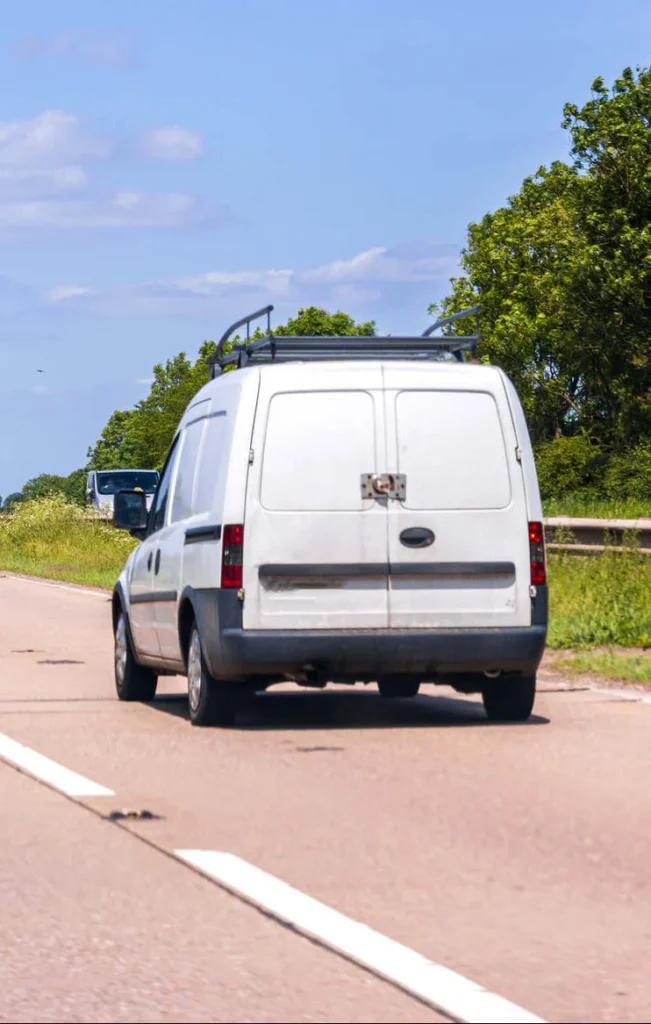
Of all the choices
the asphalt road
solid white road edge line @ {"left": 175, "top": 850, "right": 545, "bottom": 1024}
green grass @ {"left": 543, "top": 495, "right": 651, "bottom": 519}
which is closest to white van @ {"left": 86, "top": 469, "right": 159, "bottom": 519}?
green grass @ {"left": 543, "top": 495, "right": 651, "bottom": 519}

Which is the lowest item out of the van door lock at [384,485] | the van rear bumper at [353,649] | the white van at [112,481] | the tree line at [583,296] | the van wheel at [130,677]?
the van wheel at [130,677]

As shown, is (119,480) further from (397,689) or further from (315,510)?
(315,510)

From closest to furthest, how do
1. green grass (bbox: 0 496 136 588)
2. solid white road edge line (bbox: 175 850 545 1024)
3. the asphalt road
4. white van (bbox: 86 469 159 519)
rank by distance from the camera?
1. solid white road edge line (bbox: 175 850 545 1024)
2. the asphalt road
3. green grass (bbox: 0 496 136 588)
4. white van (bbox: 86 469 159 519)

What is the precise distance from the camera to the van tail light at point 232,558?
11.2 m

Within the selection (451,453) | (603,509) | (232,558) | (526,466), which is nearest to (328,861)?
(232,558)

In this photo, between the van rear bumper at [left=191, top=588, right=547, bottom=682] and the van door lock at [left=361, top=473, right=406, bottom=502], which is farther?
the van door lock at [left=361, top=473, right=406, bottom=502]

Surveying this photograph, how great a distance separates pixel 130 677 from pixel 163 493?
1.31 metres

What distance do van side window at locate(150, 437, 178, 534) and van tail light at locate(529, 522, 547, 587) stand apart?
8.78 feet

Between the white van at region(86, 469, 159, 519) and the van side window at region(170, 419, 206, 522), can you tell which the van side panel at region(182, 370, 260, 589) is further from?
the white van at region(86, 469, 159, 519)

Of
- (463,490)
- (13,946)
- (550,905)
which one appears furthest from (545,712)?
(13,946)

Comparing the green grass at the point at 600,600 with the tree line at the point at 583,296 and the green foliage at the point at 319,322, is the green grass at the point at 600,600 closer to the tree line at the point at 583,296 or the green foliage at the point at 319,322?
the tree line at the point at 583,296

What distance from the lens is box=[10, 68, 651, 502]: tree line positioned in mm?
53906

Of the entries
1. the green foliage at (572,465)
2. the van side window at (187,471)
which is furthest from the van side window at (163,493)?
the green foliage at (572,465)

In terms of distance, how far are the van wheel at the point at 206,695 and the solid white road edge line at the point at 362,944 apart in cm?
408
